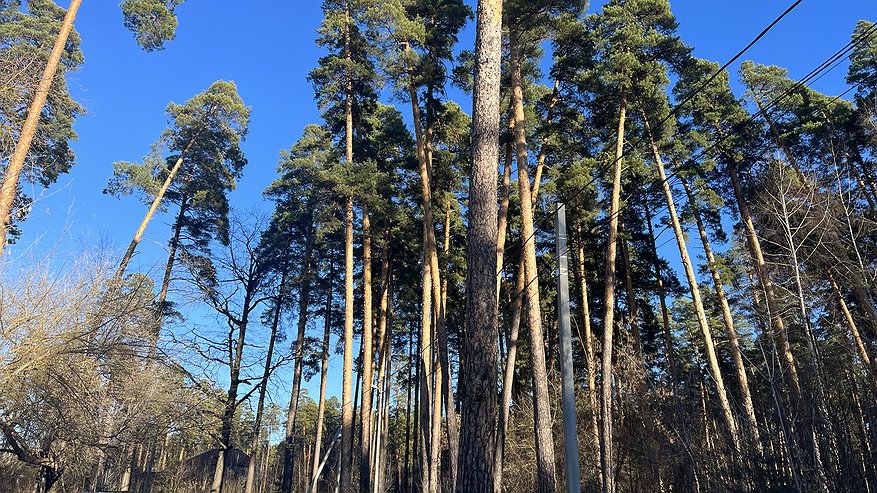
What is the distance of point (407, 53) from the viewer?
15.7 m

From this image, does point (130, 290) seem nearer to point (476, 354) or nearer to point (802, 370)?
point (476, 354)

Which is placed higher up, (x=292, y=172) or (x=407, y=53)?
(x=292, y=172)

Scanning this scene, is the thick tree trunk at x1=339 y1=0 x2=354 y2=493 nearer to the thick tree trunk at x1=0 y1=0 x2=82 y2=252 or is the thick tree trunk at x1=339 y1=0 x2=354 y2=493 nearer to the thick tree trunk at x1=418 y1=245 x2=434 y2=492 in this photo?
the thick tree trunk at x1=418 y1=245 x2=434 y2=492

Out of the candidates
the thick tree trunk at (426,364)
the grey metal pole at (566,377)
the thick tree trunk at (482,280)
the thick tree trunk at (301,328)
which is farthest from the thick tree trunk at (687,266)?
the thick tree trunk at (301,328)

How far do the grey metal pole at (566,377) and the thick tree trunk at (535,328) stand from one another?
310cm

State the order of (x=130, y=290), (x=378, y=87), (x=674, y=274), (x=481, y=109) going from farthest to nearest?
1. (x=674, y=274)
2. (x=378, y=87)
3. (x=130, y=290)
4. (x=481, y=109)

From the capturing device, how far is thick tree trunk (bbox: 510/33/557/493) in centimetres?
1159

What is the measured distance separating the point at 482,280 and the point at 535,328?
223 inches

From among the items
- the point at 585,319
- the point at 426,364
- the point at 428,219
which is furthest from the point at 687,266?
the point at 426,364

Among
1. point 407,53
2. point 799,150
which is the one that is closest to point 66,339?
point 407,53

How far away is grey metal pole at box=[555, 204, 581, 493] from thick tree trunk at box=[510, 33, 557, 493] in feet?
10.2

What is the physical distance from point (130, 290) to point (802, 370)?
12.8m

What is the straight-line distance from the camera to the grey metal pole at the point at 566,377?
6457 millimetres

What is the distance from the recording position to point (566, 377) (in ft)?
22.6
